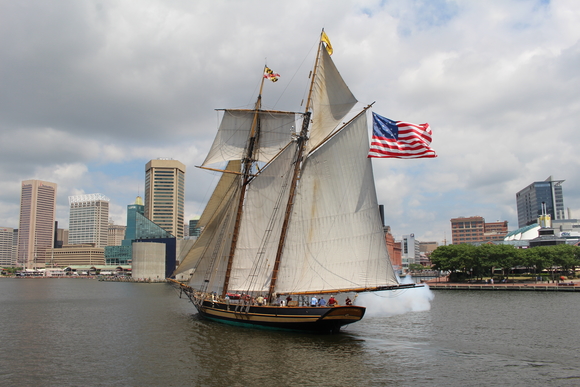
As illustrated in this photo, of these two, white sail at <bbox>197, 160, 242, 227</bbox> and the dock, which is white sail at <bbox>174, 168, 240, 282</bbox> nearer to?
white sail at <bbox>197, 160, 242, 227</bbox>

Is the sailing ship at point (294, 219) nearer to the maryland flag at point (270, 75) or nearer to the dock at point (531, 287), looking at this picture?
the maryland flag at point (270, 75)

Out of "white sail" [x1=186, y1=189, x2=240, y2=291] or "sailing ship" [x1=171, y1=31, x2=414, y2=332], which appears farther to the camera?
"white sail" [x1=186, y1=189, x2=240, y2=291]

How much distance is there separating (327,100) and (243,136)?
13.2 meters

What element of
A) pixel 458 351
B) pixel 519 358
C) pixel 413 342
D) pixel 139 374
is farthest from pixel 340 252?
pixel 139 374

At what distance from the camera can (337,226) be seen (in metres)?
41.1

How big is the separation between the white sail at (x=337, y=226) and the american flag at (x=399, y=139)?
276cm

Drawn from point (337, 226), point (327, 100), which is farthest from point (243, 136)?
point (337, 226)

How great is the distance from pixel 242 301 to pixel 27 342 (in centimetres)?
1926

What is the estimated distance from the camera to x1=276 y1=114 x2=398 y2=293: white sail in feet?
131

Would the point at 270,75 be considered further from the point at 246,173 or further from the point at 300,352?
the point at 300,352

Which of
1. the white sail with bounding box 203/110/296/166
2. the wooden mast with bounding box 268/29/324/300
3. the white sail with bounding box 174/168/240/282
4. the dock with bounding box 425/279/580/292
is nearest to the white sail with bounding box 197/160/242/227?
the white sail with bounding box 174/168/240/282

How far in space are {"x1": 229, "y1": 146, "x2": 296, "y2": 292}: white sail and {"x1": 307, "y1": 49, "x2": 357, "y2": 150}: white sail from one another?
4.42 meters

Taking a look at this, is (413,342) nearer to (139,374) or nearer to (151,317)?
(139,374)

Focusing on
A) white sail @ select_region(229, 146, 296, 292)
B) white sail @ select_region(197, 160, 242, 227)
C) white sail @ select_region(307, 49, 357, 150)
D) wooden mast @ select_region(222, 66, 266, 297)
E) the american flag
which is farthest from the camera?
white sail @ select_region(197, 160, 242, 227)
